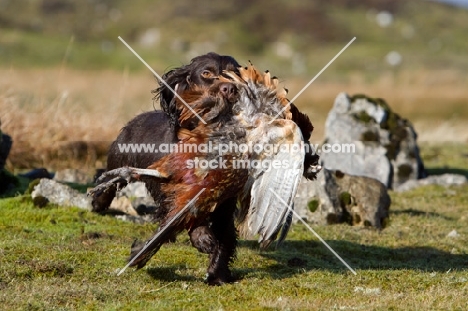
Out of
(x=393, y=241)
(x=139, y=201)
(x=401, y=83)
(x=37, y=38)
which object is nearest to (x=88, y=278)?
(x=139, y=201)

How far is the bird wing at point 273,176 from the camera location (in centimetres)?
709

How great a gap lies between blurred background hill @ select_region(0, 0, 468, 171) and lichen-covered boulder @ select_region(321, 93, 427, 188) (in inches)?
97.2

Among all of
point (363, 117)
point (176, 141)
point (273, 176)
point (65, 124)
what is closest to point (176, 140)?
point (176, 141)

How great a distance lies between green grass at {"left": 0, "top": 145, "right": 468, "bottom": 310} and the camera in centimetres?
737

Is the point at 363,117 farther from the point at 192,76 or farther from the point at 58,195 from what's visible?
the point at 192,76

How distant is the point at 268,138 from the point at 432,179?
1038cm

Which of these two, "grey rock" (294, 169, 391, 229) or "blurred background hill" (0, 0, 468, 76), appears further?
"blurred background hill" (0, 0, 468, 76)

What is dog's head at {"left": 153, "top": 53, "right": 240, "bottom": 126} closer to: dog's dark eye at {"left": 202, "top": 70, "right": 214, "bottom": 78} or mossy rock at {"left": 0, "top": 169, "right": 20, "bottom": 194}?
dog's dark eye at {"left": 202, "top": 70, "right": 214, "bottom": 78}

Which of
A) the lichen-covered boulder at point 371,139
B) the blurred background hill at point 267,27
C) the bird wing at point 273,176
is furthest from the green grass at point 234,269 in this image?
the blurred background hill at point 267,27

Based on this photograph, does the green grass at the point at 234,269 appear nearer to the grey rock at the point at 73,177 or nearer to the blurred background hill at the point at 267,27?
the grey rock at the point at 73,177

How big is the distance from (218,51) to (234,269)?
73.9 metres

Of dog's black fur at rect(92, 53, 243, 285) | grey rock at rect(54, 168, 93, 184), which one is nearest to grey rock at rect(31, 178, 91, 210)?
grey rock at rect(54, 168, 93, 184)

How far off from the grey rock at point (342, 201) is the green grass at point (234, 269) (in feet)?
1.07

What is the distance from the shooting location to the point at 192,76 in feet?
27.9
